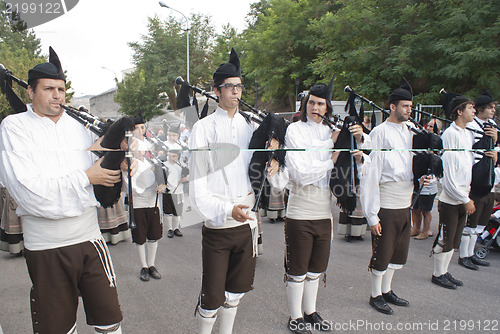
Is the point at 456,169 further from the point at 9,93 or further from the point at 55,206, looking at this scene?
the point at 9,93

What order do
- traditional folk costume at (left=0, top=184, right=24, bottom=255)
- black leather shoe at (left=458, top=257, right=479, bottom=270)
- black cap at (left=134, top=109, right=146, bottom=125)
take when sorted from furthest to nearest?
traditional folk costume at (left=0, top=184, right=24, bottom=255) → black leather shoe at (left=458, top=257, right=479, bottom=270) → black cap at (left=134, top=109, right=146, bottom=125)

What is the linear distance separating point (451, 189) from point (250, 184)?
2.66m

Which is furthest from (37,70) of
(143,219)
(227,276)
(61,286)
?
(143,219)

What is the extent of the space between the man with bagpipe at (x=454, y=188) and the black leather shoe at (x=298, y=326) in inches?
80.3

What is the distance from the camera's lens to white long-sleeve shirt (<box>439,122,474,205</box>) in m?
4.04

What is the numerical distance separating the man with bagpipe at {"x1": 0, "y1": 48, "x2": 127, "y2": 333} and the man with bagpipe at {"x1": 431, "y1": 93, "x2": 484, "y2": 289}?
3.62 metres

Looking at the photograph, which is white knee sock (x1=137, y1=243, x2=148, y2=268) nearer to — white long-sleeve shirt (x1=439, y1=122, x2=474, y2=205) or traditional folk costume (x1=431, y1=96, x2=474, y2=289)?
traditional folk costume (x1=431, y1=96, x2=474, y2=289)

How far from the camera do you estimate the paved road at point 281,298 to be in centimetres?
330

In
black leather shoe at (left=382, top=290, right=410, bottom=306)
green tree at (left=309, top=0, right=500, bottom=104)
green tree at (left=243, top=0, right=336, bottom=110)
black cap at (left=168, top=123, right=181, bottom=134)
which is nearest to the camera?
black leather shoe at (left=382, top=290, right=410, bottom=306)

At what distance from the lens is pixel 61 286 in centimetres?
215

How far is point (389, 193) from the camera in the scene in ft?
11.6

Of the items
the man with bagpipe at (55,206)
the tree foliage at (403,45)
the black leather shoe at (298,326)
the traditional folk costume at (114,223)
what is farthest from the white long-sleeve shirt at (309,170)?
the traditional folk costume at (114,223)

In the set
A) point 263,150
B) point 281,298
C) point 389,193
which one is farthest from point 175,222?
point 263,150

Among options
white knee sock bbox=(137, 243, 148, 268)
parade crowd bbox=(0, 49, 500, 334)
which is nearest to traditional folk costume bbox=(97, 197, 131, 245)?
parade crowd bbox=(0, 49, 500, 334)
